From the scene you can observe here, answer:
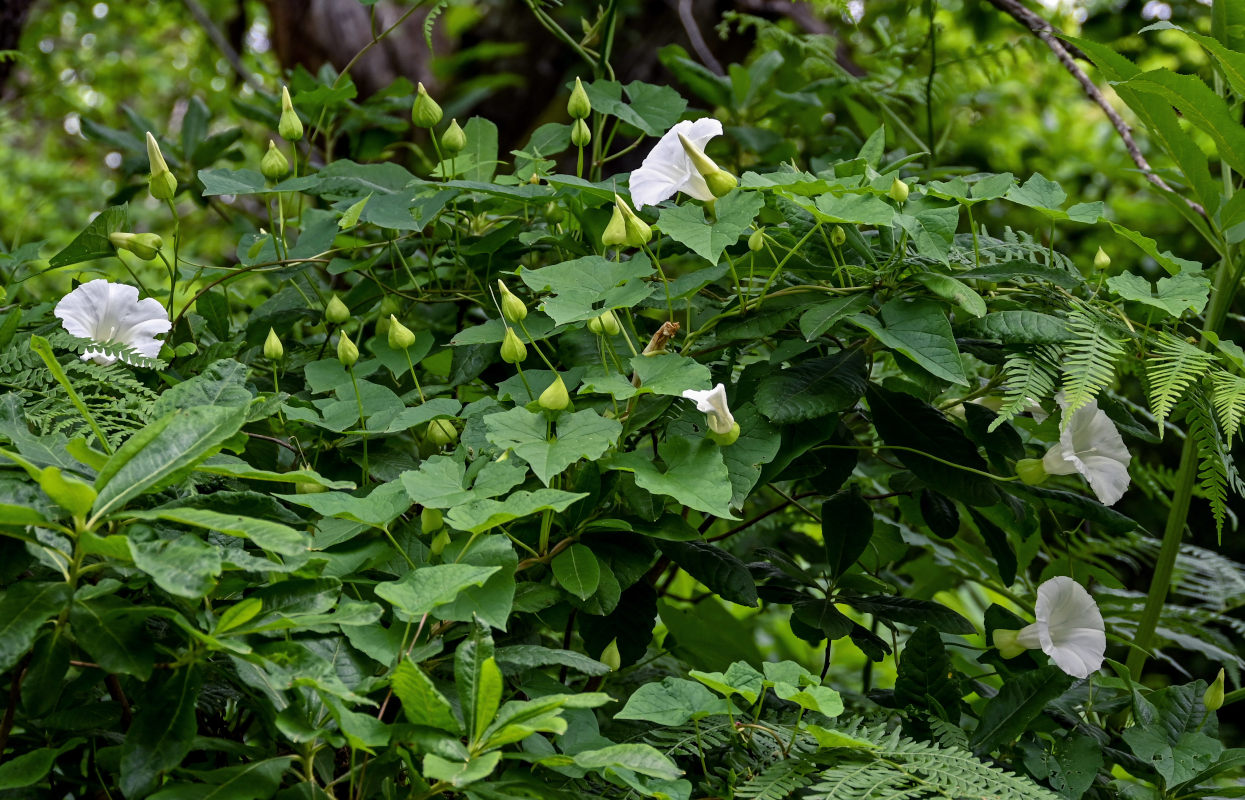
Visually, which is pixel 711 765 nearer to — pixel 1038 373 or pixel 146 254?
pixel 1038 373

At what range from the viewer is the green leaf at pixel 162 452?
1.85 ft

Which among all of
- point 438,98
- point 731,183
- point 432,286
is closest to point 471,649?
point 731,183

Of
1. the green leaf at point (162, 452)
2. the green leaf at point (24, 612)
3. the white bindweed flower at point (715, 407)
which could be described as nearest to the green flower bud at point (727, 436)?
the white bindweed flower at point (715, 407)

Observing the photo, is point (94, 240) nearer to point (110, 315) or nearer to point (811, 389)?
point (110, 315)

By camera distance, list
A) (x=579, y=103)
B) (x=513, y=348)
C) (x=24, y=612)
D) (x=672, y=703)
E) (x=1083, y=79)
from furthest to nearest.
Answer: (x=1083, y=79), (x=579, y=103), (x=513, y=348), (x=672, y=703), (x=24, y=612)

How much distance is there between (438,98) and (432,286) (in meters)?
1.99

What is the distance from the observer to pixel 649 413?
0.77 m

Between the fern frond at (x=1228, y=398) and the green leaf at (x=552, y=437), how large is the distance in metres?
0.44

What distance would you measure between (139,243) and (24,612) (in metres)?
0.48

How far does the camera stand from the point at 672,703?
66 cm

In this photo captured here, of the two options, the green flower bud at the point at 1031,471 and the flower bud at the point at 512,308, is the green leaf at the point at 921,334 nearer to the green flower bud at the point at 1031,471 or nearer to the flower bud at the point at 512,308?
the green flower bud at the point at 1031,471

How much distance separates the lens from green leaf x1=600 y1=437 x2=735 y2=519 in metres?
0.67

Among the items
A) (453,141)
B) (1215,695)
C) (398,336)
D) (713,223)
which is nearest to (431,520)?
(398,336)

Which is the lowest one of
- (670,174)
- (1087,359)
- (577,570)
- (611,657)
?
(611,657)
